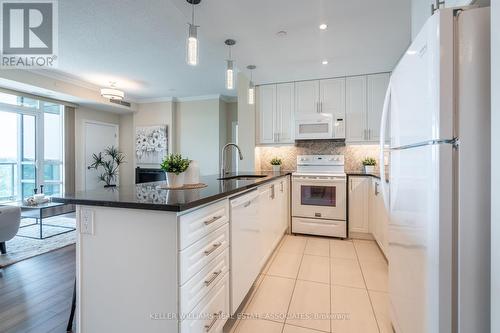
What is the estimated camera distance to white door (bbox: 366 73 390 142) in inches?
146

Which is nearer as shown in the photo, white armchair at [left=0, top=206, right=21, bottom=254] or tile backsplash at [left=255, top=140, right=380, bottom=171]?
white armchair at [left=0, top=206, right=21, bottom=254]

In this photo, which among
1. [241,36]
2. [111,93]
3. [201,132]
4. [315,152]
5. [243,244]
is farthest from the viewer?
[201,132]

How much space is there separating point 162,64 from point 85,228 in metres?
3.41

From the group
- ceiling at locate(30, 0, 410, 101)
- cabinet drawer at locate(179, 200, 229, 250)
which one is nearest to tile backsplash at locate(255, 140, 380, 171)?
ceiling at locate(30, 0, 410, 101)

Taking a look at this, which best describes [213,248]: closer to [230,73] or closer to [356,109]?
[230,73]

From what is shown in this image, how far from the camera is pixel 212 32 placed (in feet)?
8.23

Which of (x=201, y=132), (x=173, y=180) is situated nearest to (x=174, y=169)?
(x=173, y=180)

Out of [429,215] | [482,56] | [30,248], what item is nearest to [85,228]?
[429,215]

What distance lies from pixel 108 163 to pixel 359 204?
6.10 metres

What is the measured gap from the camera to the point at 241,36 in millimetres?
2631

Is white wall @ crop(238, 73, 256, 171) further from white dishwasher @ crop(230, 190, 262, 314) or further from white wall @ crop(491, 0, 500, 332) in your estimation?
white wall @ crop(491, 0, 500, 332)

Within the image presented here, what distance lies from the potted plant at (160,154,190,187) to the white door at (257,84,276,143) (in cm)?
265

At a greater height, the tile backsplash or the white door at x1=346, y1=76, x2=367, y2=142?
the white door at x1=346, y1=76, x2=367, y2=142

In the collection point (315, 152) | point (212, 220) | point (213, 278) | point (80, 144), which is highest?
point (80, 144)
